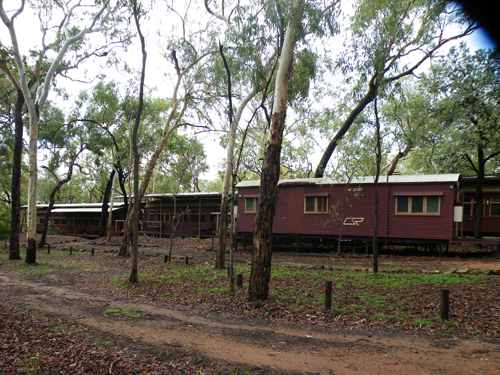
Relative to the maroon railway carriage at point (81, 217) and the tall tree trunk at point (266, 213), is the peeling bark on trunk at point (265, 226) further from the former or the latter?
the maroon railway carriage at point (81, 217)

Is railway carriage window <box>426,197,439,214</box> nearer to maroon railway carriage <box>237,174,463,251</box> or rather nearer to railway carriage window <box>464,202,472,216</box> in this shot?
maroon railway carriage <box>237,174,463,251</box>

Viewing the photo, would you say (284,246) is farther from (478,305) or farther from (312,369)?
(312,369)

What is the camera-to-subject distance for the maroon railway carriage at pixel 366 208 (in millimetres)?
15336

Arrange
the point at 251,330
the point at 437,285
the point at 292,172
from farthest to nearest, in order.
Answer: the point at 292,172
the point at 437,285
the point at 251,330

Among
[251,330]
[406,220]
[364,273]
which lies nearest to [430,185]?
[406,220]

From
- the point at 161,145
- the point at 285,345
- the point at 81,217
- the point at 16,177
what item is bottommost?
the point at 81,217

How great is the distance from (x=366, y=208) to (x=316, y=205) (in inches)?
98.5

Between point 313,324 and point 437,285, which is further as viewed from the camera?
point 437,285

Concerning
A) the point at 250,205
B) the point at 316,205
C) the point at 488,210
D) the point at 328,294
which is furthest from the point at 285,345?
the point at 488,210

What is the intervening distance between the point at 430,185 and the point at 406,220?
1.89 meters

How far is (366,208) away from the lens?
54.9 ft

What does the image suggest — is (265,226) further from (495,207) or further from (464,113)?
(495,207)

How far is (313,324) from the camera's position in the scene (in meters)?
6.35

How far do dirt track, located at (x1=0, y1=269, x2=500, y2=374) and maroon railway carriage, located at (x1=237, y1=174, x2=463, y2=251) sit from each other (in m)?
10.6
